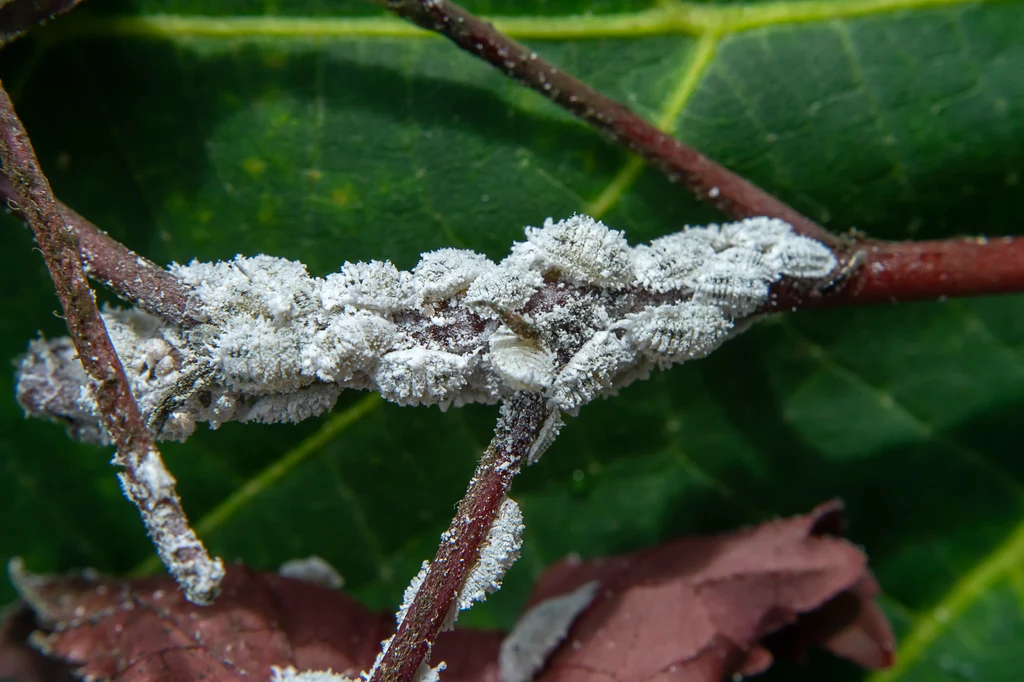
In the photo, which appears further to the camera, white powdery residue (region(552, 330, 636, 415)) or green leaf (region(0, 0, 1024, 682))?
green leaf (region(0, 0, 1024, 682))

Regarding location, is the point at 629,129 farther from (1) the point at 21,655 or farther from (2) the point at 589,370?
(1) the point at 21,655

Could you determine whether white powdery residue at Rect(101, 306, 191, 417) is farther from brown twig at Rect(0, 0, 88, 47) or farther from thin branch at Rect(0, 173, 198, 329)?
brown twig at Rect(0, 0, 88, 47)

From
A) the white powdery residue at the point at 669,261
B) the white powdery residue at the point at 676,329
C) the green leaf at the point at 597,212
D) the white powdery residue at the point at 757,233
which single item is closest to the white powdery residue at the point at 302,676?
the green leaf at the point at 597,212

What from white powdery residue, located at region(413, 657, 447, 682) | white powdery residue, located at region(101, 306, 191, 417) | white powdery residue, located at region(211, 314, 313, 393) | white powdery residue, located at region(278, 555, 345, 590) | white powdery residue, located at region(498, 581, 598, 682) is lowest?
white powdery residue, located at region(278, 555, 345, 590)

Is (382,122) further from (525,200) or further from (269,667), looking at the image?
(269,667)

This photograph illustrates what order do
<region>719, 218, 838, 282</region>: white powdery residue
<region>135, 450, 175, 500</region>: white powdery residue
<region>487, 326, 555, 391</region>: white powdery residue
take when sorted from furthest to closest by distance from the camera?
<region>719, 218, 838, 282</region>: white powdery residue, <region>487, 326, 555, 391</region>: white powdery residue, <region>135, 450, 175, 500</region>: white powdery residue

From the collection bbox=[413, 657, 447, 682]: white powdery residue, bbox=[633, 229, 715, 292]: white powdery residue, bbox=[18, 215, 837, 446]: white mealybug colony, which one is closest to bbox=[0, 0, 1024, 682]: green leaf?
bbox=[633, 229, 715, 292]: white powdery residue

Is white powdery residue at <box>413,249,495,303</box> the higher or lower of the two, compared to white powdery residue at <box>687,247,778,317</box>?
lower

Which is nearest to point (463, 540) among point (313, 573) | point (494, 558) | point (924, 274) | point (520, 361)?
point (494, 558)
